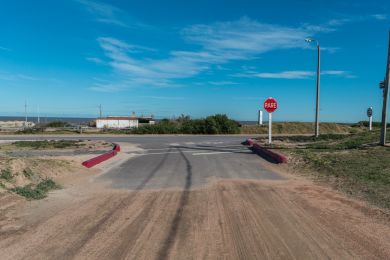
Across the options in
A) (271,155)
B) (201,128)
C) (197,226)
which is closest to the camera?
(197,226)

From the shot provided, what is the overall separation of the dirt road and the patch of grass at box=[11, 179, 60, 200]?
334 mm

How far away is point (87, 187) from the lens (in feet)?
32.1

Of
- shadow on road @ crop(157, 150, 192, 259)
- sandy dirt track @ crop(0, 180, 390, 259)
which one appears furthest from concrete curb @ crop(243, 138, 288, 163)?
sandy dirt track @ crop(0, 180, 390, 259)

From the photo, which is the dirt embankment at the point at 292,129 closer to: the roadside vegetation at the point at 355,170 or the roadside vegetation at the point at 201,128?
the roadside vegetation at the point at 201,128

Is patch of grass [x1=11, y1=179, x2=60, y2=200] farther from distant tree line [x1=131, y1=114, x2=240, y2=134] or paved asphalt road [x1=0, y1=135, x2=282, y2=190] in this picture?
distant tree line [x1=131, y1=114, x2=240, y2=134]

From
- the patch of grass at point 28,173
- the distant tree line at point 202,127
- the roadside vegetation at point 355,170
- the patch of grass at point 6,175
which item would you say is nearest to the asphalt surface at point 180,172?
the roadside vegetation at point 355,170

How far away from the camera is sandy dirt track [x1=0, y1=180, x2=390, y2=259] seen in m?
4.98

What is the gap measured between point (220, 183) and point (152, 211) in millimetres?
3449

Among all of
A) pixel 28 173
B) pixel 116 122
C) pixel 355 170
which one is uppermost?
pixel 116 122

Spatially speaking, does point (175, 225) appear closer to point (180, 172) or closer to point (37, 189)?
point (37, 189)

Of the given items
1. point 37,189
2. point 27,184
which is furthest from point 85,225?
point 27,184

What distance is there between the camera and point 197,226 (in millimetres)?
6098

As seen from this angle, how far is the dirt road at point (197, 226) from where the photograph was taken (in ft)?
16.4

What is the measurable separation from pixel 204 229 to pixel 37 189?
4944mm
